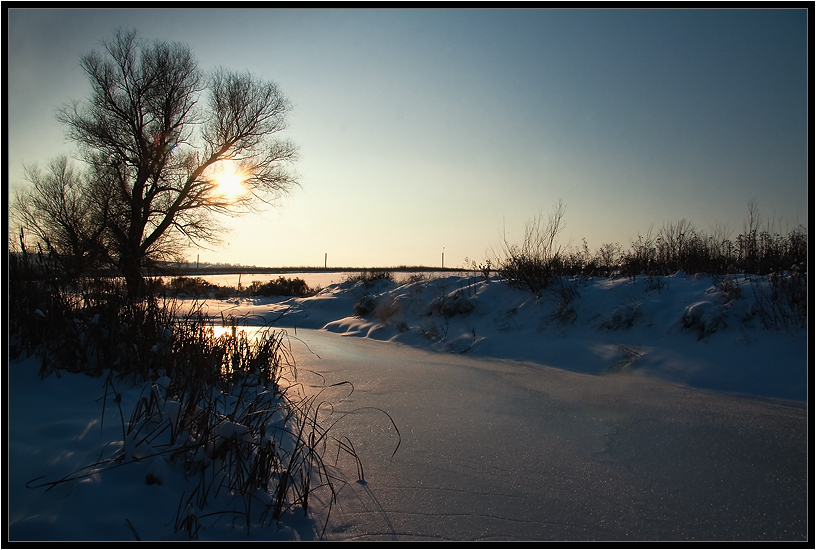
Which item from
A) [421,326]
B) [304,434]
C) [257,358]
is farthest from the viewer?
[421,326]

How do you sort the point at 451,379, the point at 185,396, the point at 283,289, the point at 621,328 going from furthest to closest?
the point at 283,289, the point at 621,328, the point at 451,379, the point at 185,396

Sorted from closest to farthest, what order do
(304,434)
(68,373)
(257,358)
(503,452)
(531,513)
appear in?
(531,513) < (503,452) < (304,434) < (68,373) < (257,358)

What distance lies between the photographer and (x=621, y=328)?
203 inches

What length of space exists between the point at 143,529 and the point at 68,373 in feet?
6.07

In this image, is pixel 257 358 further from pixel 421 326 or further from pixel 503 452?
pixel 421 326

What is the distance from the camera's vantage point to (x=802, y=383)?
3467 mm

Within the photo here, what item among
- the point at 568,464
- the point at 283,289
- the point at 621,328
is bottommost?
the point at 568,464

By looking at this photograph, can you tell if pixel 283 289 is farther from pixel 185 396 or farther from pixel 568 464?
pixel 568 464

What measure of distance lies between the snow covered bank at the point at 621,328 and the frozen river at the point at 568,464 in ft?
1.96

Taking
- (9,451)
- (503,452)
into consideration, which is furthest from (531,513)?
(9,451)

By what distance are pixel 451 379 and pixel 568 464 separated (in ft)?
6.24

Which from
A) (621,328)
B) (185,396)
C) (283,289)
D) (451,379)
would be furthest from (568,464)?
(283,289)

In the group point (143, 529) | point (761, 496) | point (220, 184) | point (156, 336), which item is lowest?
point (761, 496)

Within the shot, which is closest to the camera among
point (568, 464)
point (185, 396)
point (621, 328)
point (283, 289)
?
point (568, 464)
